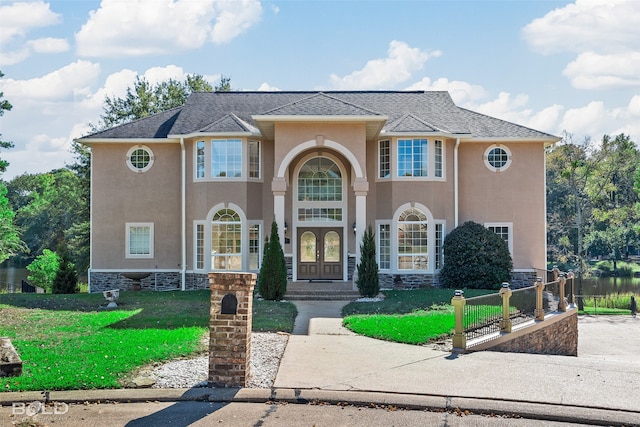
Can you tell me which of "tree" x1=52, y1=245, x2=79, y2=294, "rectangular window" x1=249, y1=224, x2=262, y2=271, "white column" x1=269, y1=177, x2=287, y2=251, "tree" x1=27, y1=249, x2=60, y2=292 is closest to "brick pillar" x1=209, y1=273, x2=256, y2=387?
"white column" x1=269, y1=177, x2=287, y2=251

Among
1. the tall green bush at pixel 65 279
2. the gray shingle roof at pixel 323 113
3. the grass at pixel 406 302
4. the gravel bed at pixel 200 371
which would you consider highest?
the gray shingle roof at pixel 323 113

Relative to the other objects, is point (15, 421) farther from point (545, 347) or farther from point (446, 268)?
point (446, 268)

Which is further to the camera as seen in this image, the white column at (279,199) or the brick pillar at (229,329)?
the white column at (279,199)

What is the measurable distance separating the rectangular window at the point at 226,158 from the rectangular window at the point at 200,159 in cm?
44

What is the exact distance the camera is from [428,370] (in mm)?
9992

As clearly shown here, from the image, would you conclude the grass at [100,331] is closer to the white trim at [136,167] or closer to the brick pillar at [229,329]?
the brick pillar at [229,329]

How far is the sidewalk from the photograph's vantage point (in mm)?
8094

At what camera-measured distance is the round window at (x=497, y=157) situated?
23797 mm

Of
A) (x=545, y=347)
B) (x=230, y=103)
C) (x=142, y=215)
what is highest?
(x=230, y=103)

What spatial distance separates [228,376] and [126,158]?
55.5 feet

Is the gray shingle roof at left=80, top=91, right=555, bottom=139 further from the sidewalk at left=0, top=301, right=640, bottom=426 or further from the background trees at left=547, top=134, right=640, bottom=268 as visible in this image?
the background trees at left=547, top=134, right=640, bottom=268

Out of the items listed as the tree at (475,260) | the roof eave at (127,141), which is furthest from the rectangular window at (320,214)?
the roof eave at (127,141)

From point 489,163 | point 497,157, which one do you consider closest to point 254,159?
point 489,163

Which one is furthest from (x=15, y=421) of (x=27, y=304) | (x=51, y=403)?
(x=27, y=304)
